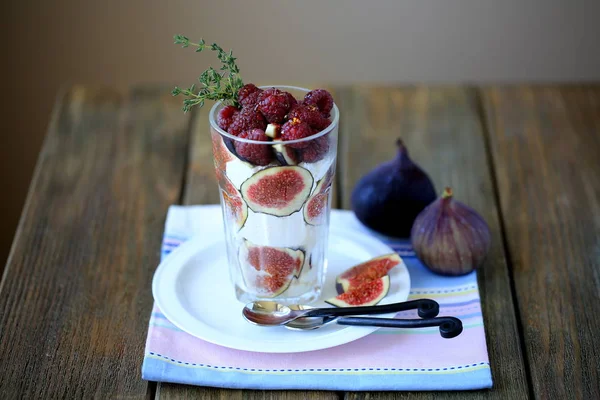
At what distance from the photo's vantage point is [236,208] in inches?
44.8

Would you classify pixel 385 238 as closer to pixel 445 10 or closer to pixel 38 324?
pixel 38 324

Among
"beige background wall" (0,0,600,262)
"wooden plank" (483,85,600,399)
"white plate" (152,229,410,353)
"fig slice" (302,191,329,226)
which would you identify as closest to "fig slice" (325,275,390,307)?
"white plate" (152,229,410,353)

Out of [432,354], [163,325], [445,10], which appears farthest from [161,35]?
[432,354]

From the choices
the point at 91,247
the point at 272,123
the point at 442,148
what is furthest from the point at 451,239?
the point at 91,247

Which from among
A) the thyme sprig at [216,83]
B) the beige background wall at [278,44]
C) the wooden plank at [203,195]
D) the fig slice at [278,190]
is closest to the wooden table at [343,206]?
the wooden plank at [203,195]

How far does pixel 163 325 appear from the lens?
1.16m

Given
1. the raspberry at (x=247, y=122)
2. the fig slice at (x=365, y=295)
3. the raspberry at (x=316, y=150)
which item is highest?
the raspberry at (x=247, y=122)

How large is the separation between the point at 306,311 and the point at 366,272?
17 centimetres

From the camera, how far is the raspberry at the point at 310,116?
1.07 meters

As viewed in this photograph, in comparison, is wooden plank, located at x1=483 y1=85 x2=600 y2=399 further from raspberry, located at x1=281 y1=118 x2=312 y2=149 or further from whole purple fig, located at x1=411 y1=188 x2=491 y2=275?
raspberry, located at x1=281 y1=118 x2=312 y2=149

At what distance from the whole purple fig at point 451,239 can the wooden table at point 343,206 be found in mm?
61

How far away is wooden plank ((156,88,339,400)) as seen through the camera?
104 centimetres

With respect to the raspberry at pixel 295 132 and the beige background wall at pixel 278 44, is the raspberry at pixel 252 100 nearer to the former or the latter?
the raspberry at pixel 295 132

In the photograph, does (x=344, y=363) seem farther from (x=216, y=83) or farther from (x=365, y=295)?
(x=216, y=83)
